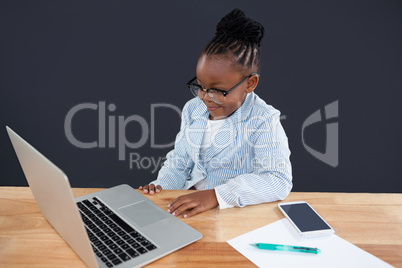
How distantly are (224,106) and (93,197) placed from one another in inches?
20.8

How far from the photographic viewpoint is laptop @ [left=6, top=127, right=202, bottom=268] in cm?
71

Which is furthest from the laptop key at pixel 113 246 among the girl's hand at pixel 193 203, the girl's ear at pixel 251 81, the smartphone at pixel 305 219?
the girl's ear at pixel 251 81

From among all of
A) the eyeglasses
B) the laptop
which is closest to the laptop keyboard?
the laptop

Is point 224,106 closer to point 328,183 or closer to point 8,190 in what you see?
point 8,190

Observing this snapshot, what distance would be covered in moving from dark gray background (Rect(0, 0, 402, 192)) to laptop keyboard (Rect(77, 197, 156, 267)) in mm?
1278

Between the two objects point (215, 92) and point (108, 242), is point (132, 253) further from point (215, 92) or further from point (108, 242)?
point (215, 92)

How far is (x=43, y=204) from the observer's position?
90 centimetres

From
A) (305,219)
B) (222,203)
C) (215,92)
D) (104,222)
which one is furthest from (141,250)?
(215,92)

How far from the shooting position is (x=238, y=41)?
4.04 ft

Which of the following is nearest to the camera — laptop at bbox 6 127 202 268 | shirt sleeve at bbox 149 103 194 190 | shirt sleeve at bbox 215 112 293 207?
laptop at bbox 6 127 202 268

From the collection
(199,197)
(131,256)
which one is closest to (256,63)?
(199,197)

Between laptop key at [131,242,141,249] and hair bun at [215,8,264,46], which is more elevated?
hair bun at [215,8,264,46]

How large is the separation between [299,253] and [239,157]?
0.58 metres

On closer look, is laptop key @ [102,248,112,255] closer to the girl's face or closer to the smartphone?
the smartphone
